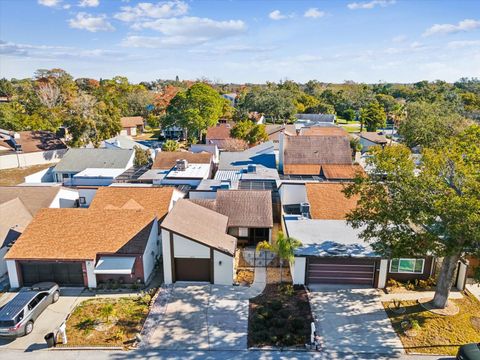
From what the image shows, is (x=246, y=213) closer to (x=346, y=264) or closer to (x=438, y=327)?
(x=346, y=264)

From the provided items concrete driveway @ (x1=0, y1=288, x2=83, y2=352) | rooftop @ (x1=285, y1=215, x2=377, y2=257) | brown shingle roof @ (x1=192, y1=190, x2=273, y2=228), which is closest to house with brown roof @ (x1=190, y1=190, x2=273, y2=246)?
brown shingle roof @ (x1=192, y1=190, x2=273, y2=228)

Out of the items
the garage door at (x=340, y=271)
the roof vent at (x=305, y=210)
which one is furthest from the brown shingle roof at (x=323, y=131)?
the garage door at (x=340, y=271)

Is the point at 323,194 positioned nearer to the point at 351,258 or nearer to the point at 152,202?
the point at 351,258

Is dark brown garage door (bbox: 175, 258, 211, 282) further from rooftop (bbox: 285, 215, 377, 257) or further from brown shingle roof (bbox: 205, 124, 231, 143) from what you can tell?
brown shingle roof (bbox: 205, 124, 231, 143)

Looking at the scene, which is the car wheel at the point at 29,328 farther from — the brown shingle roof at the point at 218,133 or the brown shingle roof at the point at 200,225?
the brown shingle roof at the point at 218,133

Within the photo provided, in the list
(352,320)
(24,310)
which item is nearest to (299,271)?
(352,320)
